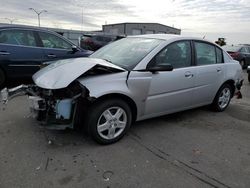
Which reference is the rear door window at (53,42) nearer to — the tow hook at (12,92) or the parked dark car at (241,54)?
the tow hook at (12,92)

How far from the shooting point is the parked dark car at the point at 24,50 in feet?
20.1

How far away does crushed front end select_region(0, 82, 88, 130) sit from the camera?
10.8 ft

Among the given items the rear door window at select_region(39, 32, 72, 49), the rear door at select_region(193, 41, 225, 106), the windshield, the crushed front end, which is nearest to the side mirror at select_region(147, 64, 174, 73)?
the windshield

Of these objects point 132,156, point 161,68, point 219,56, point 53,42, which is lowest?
point 132,156

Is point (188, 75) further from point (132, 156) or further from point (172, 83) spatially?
point (132, 156)

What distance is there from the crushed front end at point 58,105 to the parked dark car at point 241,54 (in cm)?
1323

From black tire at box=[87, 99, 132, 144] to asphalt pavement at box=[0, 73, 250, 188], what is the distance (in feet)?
0.42

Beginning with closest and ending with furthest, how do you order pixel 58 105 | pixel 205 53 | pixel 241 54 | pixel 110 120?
pixel 58 105, pixel 110 120, pixel 205 53, pixel 241 54

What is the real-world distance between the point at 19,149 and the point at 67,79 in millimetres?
1136

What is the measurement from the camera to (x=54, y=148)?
11.3 feet

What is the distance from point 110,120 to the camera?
140 inches

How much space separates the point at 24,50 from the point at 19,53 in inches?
5.9

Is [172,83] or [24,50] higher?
Answer: [24,50]

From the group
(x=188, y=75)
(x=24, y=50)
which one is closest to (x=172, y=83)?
(x=188, y=75)
